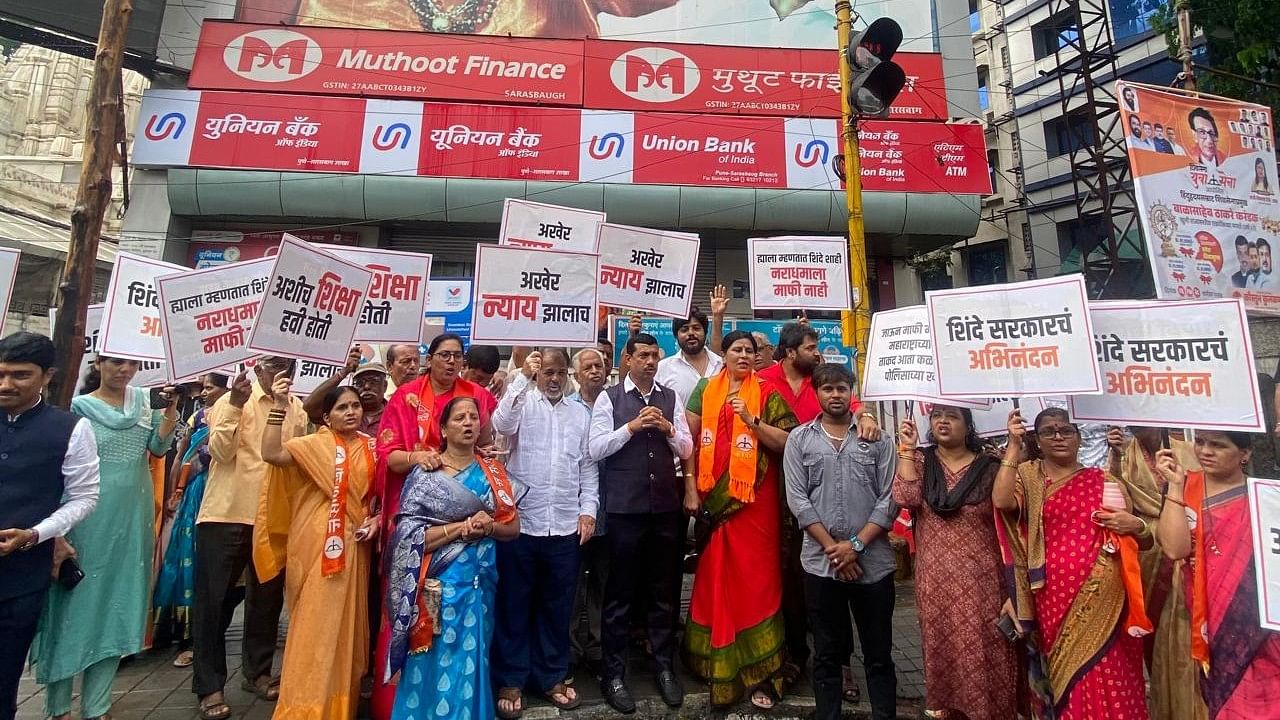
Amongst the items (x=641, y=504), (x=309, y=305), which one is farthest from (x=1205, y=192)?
(x=309, y=305)

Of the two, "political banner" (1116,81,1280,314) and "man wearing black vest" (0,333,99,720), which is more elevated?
"political banner" (1116,81,1280,314)

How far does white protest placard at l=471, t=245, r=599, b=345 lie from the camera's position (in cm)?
385

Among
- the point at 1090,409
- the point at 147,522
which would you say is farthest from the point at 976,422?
the point at 147,522

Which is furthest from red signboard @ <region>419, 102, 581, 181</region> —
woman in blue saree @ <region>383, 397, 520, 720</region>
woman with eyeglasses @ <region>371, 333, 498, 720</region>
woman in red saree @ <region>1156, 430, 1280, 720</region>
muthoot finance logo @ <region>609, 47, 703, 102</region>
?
A: woman in red saree @ <region>1156, 430, 1280, 720</region>

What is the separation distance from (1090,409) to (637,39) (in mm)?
12560

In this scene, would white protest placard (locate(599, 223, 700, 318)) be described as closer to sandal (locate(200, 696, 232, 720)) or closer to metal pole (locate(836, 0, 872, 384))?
metal pole (locate(836, 0, 872, 384))

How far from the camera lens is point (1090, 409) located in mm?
2693

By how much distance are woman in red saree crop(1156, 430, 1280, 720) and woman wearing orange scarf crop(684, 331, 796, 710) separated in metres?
1.75

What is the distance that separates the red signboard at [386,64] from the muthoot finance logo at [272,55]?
17 millimetres

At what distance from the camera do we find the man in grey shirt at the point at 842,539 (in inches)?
119

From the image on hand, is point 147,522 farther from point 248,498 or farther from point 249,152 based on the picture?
point 249,152

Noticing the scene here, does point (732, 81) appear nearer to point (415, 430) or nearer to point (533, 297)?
point (533, 297)

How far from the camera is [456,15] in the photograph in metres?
12.7

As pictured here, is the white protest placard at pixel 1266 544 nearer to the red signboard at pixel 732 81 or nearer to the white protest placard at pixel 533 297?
the white protest placard at pixel 533 297
